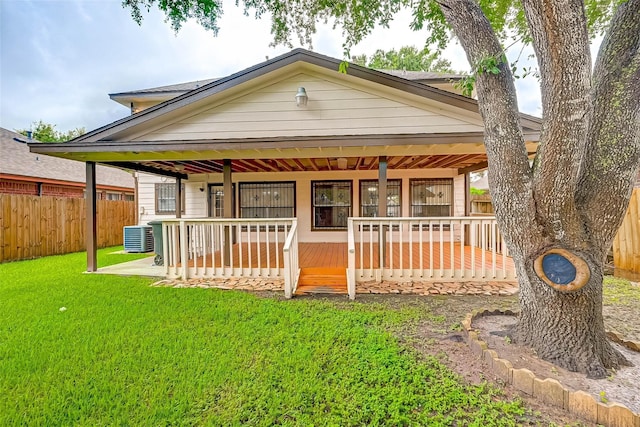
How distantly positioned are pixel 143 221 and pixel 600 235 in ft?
37.5

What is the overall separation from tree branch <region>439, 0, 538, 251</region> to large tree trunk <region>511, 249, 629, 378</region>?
368 millimetres

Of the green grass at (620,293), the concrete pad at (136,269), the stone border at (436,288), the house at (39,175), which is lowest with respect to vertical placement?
the green grass at (620,293)

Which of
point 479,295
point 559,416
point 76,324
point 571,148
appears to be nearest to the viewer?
point 559,416

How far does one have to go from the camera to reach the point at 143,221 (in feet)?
32.4

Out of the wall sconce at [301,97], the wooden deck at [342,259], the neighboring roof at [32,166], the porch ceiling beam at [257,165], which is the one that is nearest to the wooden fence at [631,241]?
the wooden deck at [342,259]

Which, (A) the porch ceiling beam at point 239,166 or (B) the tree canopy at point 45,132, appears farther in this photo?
(B) the tree canopy at point 45,132

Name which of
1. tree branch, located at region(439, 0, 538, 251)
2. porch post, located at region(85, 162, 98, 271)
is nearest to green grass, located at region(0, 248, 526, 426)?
tree branch, located at region(439, 0, 538, 251)

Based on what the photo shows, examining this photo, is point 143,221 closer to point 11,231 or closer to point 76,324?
point 11,231

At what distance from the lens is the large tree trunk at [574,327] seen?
7.64 ft

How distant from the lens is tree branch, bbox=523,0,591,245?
2.15m

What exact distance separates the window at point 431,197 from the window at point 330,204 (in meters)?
2.09

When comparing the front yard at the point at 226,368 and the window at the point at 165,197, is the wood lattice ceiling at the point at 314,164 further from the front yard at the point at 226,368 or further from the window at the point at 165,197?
the front yard at the point at 226,368

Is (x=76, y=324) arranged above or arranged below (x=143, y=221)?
below

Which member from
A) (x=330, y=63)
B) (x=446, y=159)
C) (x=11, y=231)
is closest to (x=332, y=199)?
(x=446, y=159)
